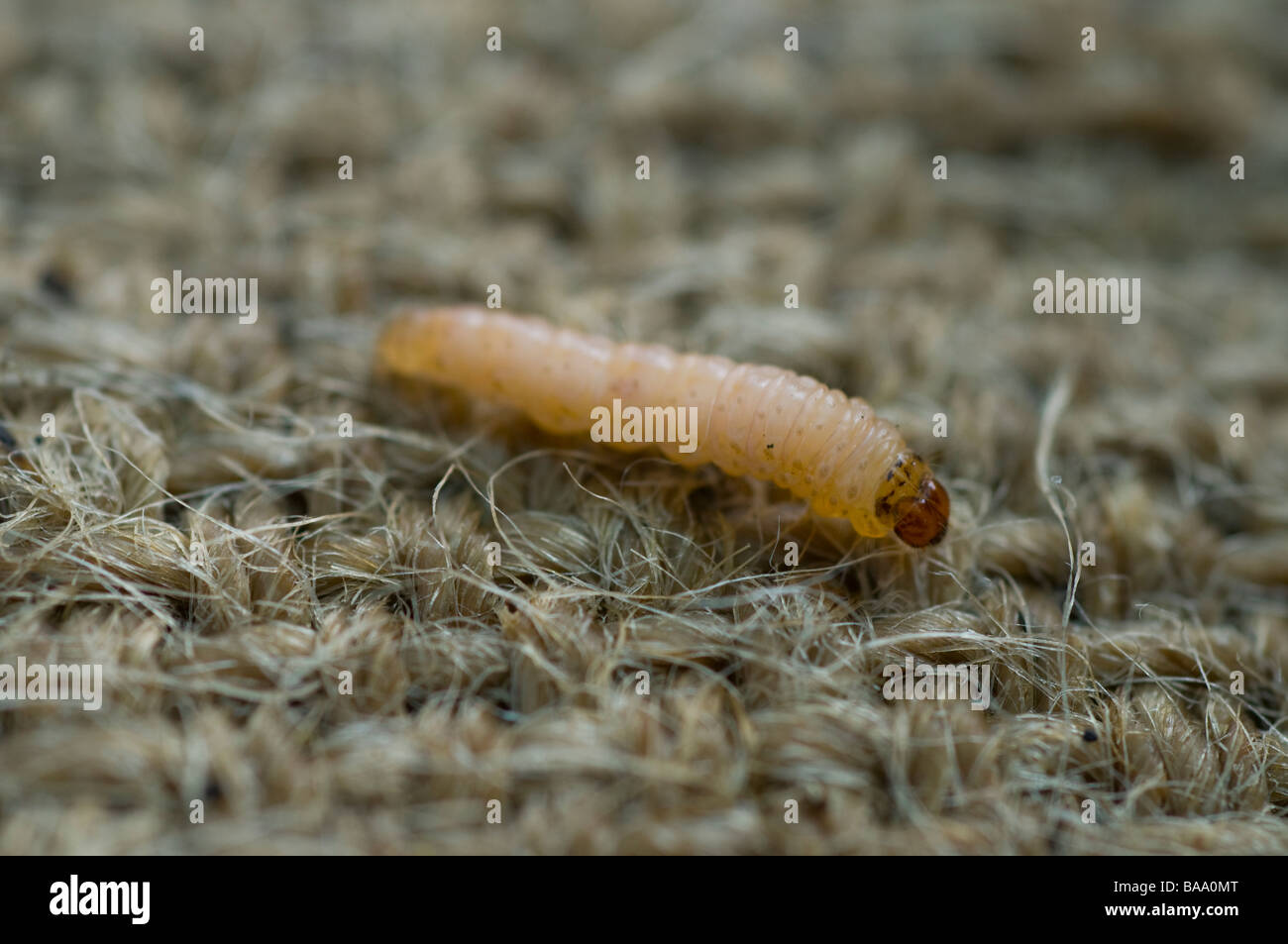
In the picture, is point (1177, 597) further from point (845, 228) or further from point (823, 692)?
point (845, 228)

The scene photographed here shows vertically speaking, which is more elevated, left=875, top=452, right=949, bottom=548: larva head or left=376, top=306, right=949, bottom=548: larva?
left=376, top=306, right=949, bottom=548: larva

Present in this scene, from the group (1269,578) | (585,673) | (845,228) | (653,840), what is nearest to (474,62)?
(845,228)

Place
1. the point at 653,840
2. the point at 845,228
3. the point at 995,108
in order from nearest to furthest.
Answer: the point at 653,840
the point at 845,228
the point at 995,108

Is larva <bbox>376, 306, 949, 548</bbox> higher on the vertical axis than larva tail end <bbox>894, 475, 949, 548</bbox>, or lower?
higher

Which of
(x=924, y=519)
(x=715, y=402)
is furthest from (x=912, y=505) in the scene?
(x=715, y=402)

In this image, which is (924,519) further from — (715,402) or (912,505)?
(715,402)
